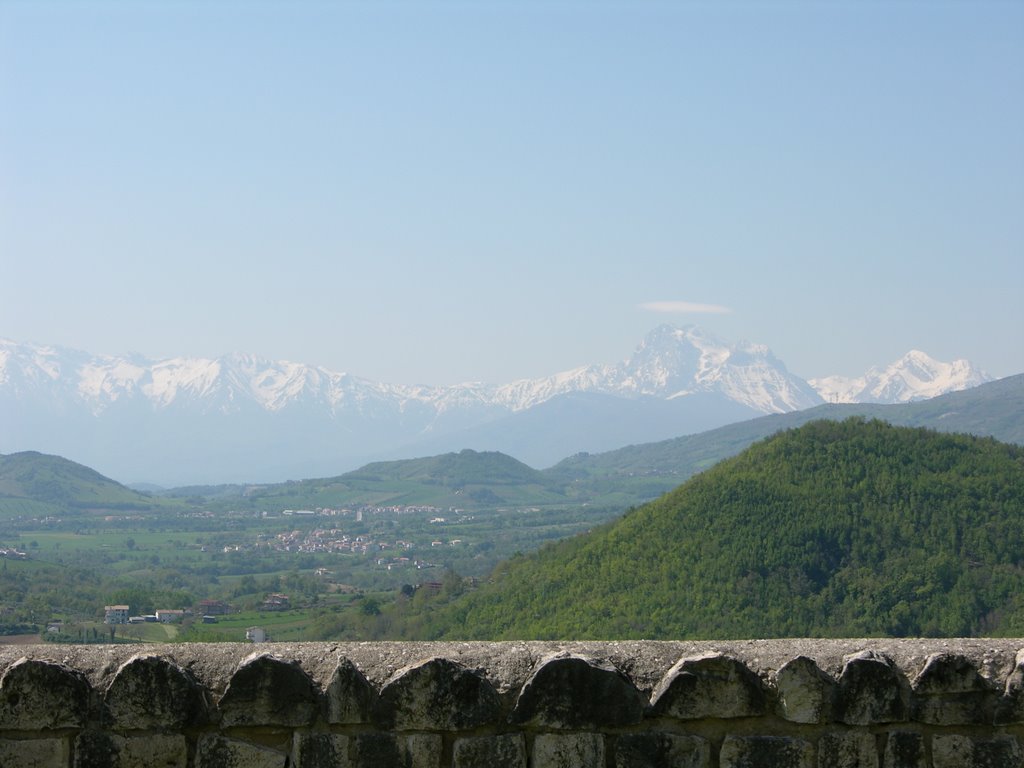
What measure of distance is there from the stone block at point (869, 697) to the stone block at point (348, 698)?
1.75 m

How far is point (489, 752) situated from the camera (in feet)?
14.8

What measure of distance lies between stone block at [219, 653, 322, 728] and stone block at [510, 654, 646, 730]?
Answer: 827mm

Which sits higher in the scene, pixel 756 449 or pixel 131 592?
pixel 756 449

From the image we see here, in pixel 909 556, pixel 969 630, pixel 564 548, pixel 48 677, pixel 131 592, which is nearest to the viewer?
pixel 48 677

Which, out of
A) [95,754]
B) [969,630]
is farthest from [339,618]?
[95,754]

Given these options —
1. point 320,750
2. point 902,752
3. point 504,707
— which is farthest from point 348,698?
point 902,752

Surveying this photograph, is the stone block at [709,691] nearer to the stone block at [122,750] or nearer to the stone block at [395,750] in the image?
the stone block at [395,750]

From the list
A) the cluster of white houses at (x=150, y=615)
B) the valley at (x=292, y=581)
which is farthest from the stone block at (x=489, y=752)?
the cluster of white houses at (x=150, y=615)

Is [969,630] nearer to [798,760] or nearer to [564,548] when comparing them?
[564,548]

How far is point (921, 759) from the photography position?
4.58m

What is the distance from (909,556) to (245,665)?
205ft

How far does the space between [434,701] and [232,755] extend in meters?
0.76

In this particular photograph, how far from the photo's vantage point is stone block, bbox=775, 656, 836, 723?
456 cm

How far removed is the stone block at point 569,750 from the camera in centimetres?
450
